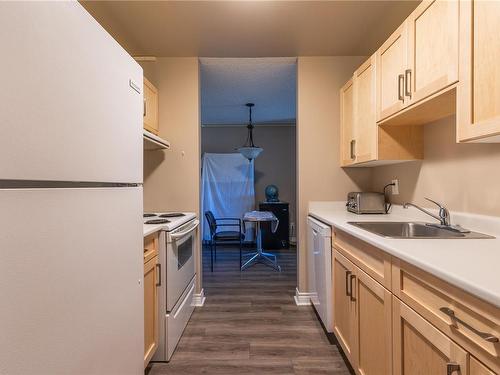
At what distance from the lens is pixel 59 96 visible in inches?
25.1

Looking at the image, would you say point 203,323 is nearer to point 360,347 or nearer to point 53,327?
point 360,347

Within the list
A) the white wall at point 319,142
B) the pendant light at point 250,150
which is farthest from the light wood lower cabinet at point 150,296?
the pendant light at point 250,150

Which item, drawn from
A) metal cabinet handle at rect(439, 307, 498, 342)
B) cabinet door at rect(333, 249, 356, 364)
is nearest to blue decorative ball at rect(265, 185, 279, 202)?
cabinet door at rect(333, 249, 356, 364)

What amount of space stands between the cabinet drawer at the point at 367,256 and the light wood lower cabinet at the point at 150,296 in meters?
1.18

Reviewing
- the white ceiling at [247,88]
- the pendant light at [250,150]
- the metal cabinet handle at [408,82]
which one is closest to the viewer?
the metal cabinet handle at [408,82]

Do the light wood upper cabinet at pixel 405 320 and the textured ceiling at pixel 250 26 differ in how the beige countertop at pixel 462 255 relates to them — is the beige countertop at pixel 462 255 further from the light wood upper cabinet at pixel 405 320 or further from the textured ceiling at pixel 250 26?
the textured ceiling at pixel 250 26

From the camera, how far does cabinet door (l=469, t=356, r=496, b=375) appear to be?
0.68m

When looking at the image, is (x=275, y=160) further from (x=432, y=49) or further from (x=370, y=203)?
(x=432, y=49)

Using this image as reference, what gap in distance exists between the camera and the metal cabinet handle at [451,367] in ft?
2.50

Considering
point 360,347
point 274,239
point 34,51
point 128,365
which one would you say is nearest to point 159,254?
point 128,365

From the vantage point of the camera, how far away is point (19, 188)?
55 cm

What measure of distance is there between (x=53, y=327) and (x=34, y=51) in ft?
1.99

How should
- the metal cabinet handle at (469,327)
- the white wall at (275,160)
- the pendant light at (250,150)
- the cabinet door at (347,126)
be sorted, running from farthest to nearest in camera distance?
the white wall at (275,160) → the pendant light at (250,150) → the cabinet door at (347,126) → the metal cabinet handle at (469,327)

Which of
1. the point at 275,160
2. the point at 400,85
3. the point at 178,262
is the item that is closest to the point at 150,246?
the point at 178,262
